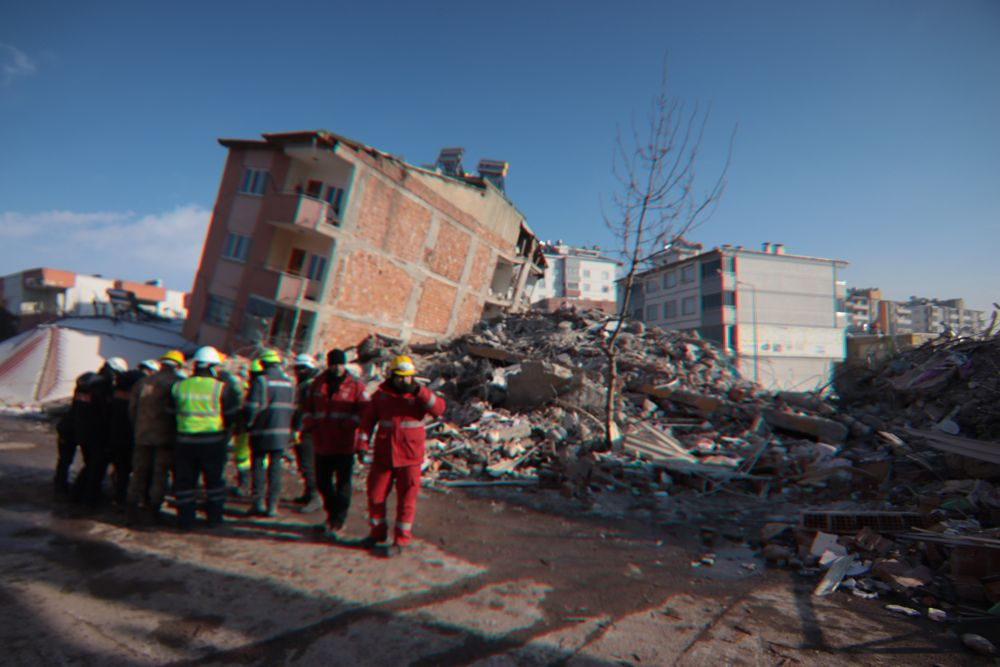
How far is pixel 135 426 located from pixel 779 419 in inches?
410

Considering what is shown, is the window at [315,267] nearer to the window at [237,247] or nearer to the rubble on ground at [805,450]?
the window at [237,247]

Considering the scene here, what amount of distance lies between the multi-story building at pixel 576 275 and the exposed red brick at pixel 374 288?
4293 cm

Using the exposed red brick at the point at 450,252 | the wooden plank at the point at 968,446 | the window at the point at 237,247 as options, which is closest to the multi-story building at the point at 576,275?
the exposed red brick at the point at 450,252

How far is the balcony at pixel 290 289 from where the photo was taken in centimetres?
1739

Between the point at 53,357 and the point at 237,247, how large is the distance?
706 centimetres

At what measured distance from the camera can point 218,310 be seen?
19484mm

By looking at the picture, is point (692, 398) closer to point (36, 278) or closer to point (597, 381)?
point (597, 381)

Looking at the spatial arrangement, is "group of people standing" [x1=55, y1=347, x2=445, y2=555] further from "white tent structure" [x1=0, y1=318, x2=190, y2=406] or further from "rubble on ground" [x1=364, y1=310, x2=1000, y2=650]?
"white tent structure" [x1=0, y1=318, x2=190, y2=406]

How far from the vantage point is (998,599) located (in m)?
3.50

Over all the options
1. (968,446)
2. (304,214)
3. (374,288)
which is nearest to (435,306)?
(374,288)

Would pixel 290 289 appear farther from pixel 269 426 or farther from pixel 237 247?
pixel 269 426

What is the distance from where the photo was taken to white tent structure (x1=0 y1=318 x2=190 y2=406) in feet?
47.6

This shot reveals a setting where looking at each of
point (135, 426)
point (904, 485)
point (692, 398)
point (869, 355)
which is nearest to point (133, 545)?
point (135, 426)

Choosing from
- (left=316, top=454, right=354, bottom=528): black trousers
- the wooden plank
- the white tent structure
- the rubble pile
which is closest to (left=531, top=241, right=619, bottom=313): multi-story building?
the white tent structure
